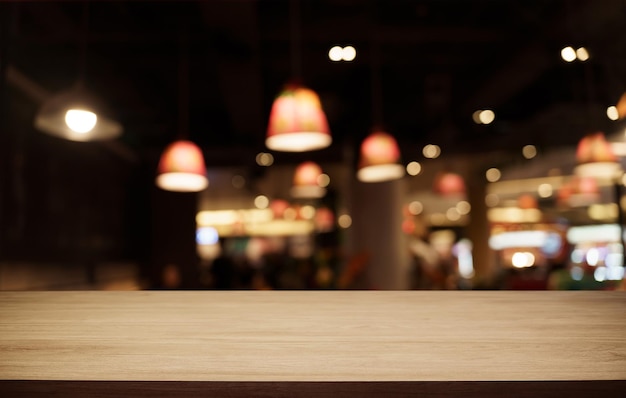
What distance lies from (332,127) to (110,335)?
8497mm

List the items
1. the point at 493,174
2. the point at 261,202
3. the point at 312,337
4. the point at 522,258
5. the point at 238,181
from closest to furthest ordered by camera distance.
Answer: the point at 312,337 → the point at 493,174 → the point at 238,181 → the point at 522,258 → the point at 261,202

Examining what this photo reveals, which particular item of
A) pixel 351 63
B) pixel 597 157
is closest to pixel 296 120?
pixel 597 157

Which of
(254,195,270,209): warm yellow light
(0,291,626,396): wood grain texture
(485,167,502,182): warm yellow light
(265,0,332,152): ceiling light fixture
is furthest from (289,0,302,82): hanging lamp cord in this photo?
(254,195,270,209): warm yellow light

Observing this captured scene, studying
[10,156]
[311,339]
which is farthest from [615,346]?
[10,156]

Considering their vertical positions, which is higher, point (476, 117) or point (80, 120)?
point (476, 117)

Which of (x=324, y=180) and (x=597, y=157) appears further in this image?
(x=324, y=180)

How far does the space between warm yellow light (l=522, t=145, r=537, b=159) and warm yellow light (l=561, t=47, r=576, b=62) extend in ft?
15.5

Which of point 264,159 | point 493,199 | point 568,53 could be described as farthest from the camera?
point 493,199

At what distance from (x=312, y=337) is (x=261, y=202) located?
15.5 metres

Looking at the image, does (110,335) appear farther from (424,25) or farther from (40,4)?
(424,25)

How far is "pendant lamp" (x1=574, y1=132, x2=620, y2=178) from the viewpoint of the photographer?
4.37m

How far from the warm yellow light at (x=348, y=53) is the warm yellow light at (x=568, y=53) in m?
2.00

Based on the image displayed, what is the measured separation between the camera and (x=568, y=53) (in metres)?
4.55

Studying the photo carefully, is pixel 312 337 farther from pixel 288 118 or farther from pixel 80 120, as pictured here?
pixel 80 120
